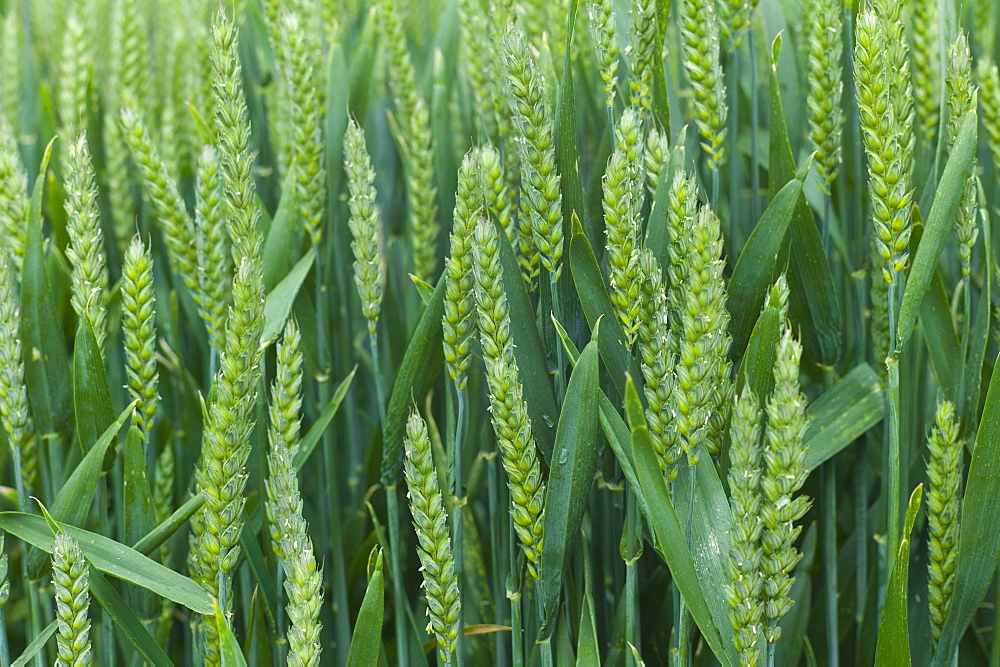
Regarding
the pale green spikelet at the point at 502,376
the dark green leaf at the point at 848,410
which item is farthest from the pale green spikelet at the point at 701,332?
the dark green leaf at the point at 848,410

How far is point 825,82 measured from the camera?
0.78m

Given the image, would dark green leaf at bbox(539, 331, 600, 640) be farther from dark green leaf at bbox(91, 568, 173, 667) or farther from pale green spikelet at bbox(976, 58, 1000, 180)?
pale green spikelet at bbox(976, 58, 1000, 180)

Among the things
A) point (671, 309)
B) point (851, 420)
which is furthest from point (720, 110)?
point (851, 420)

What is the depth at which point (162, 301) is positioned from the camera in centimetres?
108

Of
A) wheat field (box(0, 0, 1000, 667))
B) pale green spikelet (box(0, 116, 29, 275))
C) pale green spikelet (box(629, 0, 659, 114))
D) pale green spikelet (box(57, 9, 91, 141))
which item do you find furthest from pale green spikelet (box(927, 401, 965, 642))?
pale green spikelet (box(57, 9, 91, 141))

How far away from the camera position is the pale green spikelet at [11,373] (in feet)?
2.39

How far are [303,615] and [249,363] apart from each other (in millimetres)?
180

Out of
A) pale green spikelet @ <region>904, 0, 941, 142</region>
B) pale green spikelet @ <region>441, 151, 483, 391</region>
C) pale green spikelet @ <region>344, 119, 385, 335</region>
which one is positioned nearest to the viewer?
pale green spikelet @ <region>441, 151, 483, 391</region>

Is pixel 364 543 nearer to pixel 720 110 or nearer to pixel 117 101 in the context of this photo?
pixel 720 110

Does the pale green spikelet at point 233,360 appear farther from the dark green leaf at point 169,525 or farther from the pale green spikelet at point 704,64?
the pale green spikelet at point 704,64

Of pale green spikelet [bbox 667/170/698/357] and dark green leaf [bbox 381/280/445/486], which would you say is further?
dark green leaf [bbox 381/280/445/486]

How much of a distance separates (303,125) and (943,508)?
0.66 m

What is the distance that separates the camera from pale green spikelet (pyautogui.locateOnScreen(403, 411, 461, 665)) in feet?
2.18

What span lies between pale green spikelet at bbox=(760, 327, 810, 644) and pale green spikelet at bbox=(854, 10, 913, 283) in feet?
0.51
